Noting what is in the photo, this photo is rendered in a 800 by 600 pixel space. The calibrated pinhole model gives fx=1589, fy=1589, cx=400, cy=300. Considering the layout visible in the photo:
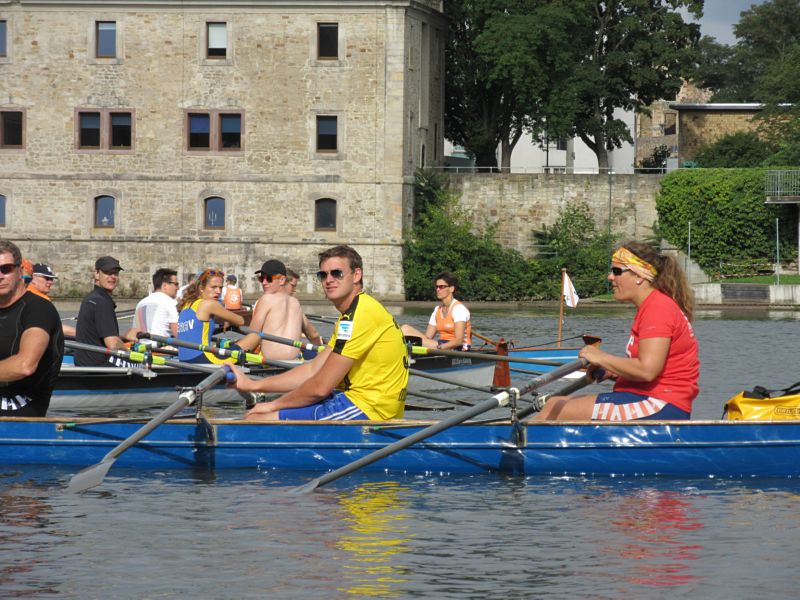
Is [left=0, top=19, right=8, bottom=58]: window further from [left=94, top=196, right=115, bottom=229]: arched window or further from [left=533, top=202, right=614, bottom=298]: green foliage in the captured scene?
[left=533, top=202, right=614, bottom=298]: green foliage

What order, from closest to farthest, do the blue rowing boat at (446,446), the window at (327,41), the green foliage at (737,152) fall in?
the blue rowing boat at (446,446), the window at (327,41), the green foliage at (737,152)

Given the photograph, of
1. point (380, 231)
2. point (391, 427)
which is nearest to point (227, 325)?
point (391, 427)

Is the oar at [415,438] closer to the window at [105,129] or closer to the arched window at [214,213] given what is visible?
the arched window at [214,213]

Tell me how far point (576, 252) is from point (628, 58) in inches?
289

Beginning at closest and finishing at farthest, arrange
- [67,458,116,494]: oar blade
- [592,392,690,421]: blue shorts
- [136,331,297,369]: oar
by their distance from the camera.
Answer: [592,392,690,421]: blue shorts → [67,458,116,494]: oar blade → [136,331,297,369]: oar

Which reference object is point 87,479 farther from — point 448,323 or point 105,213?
point 105,213

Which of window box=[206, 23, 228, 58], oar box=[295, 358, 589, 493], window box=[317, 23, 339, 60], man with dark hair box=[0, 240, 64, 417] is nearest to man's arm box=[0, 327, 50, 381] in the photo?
man with dark hair box=[0, 240, 64, 417]

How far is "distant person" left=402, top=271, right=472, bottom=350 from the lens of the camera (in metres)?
20.5

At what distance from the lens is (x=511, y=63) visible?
52.2 metres

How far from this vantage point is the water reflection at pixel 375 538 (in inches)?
383

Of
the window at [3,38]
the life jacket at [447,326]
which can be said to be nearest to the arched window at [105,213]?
the window at [3,38]

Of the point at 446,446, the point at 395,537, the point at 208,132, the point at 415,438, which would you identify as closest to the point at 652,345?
the point at 415,438

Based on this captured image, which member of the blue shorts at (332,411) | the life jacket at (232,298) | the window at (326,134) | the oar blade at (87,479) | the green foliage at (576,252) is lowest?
the oar blade at (87,479)

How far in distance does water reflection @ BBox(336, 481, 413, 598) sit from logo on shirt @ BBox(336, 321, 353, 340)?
1339 mm
